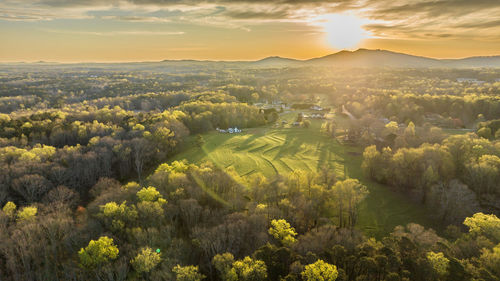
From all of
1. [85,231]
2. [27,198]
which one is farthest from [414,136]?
[27,198]

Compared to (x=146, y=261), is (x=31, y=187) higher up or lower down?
lower down

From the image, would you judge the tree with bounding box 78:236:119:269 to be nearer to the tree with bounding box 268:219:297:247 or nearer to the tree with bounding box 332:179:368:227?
the tree with bounding box 268:219:297:247

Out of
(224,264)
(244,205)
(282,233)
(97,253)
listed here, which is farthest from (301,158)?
(97,253)

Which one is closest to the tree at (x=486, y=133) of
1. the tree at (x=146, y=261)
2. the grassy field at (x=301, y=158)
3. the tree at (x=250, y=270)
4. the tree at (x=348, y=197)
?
the grassy field at (x=301, y=158)

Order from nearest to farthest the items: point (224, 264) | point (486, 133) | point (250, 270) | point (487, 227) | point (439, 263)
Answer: point (250, 270)
point (439, 263)
point (224, 264)
point (487, 227)
point (486, 133)

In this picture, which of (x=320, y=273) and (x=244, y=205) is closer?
(x=320, y=273)

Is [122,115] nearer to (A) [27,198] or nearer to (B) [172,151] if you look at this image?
(B) [172,151]

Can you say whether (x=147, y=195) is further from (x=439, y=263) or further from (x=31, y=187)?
(x=439, y=263)
